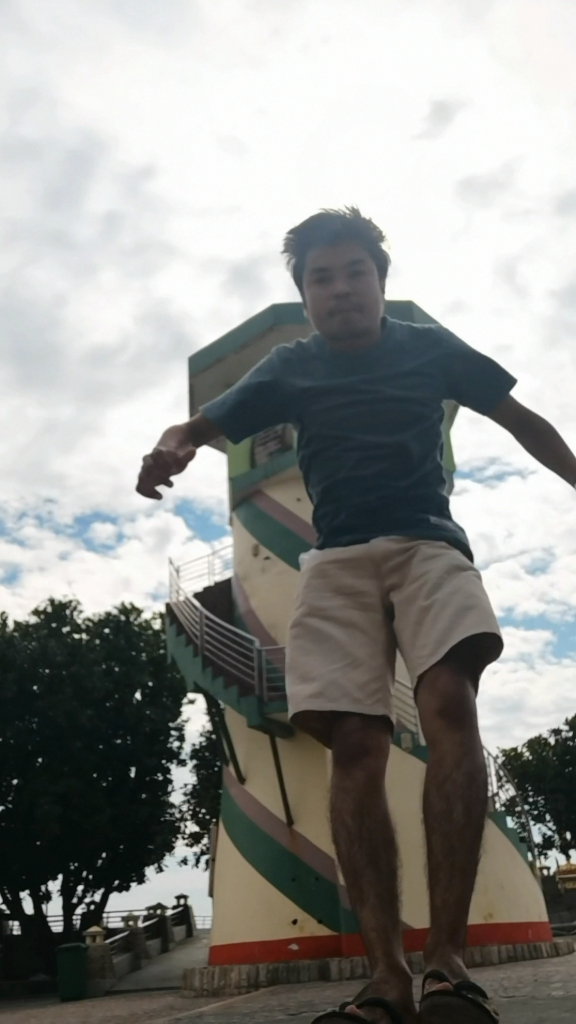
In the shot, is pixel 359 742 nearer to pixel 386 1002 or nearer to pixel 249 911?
pixel 386 1002

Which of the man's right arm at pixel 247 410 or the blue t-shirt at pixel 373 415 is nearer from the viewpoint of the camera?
the blue t-shirt at pixel 373 415

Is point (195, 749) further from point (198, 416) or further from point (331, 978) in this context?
point (198, 416)

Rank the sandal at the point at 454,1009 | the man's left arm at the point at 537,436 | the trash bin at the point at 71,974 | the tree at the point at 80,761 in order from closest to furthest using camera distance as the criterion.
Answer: the sandal at the point at 454,1009 → the man's left arm at the point at 537,436 → the trash bin at the point at 71,974 → the tree at the point at 80,761

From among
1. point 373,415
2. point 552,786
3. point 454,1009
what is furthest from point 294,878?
point 552,786

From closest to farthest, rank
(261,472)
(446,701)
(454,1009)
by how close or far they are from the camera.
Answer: (454,1009), (446,701), (261,472)

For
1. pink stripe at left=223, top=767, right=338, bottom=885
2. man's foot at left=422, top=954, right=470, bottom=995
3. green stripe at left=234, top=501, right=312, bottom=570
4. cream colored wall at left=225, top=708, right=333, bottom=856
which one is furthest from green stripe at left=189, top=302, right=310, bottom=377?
man's foot at left=422, top=954, right=470, bottom=995

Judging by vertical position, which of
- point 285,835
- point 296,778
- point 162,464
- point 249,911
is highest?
point 296,778

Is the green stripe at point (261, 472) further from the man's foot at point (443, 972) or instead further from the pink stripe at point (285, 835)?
the man's foot at point (443, 972)

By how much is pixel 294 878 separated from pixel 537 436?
1052 cm

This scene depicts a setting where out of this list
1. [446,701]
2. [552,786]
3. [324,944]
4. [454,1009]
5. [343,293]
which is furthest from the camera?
[552,786]

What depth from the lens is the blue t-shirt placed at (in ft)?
9.09

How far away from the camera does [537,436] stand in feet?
9.63

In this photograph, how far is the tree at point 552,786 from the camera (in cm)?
4103

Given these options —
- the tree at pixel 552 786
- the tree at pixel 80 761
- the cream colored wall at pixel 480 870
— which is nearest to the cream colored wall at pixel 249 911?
the cream colored wall at pixel 480 870
